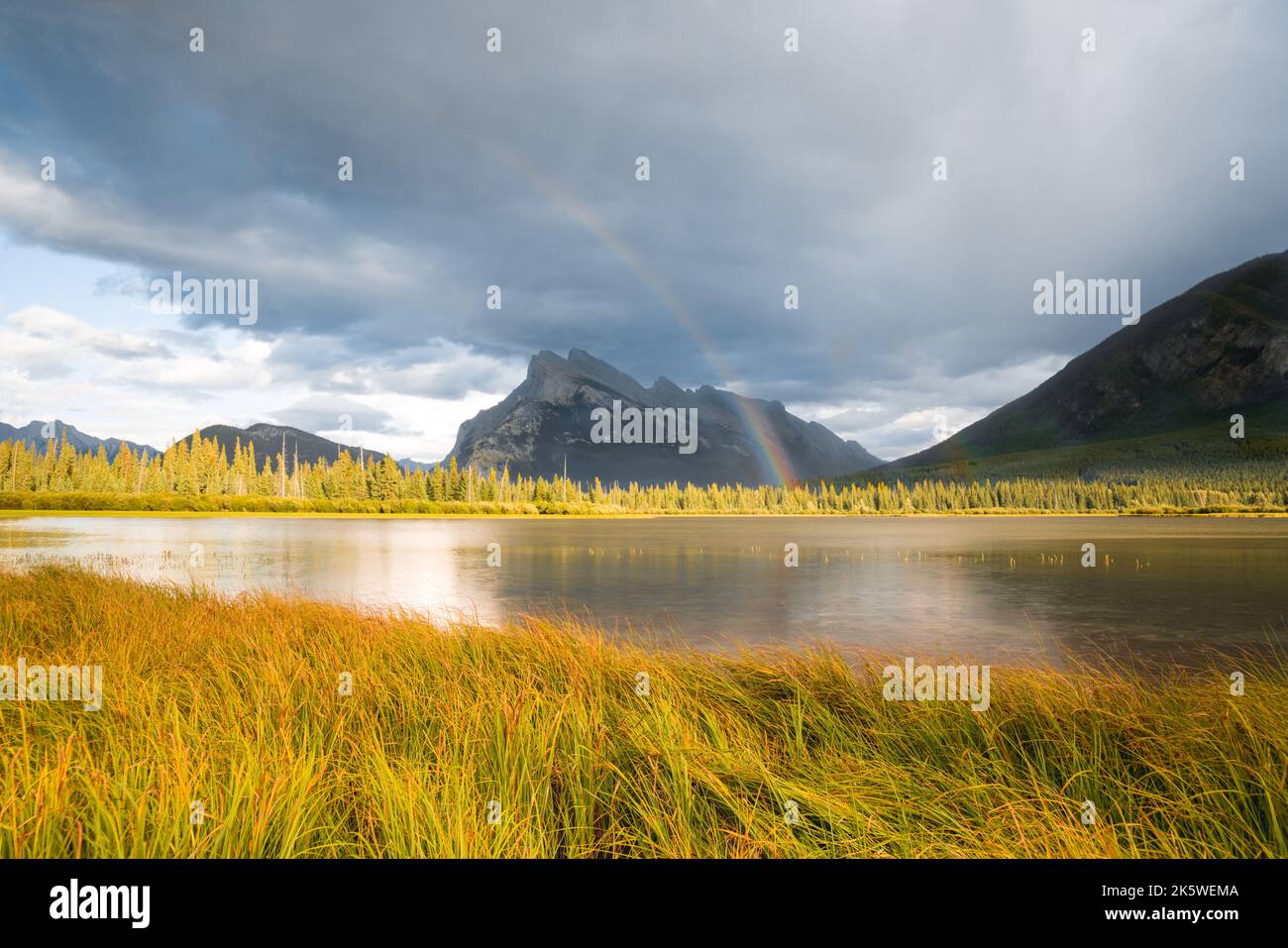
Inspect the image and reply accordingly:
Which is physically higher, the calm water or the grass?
the grass

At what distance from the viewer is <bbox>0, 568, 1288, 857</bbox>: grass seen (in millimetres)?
4641

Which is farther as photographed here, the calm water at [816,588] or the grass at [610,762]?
the calm water at [816,588]

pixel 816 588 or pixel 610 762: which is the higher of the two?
pixel 610 762

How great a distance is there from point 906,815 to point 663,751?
205 centimetres

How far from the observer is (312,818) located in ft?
15.7

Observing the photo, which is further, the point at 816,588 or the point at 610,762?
the point at 816,588

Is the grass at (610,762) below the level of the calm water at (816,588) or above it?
above

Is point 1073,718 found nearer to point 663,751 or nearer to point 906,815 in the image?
point 906,815

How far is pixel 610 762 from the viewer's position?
607 cm

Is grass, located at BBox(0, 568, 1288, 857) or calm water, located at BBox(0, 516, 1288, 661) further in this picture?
calm water, located at BBox(0, 516, 1288, 661)

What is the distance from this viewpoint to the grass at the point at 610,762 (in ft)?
15.2
